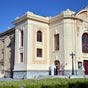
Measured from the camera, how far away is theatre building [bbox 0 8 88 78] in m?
31.9

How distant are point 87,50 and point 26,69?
10.2m

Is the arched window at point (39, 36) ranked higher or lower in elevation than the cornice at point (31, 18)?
lower

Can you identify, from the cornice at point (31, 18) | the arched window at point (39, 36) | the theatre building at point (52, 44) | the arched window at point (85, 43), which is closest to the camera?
the theatre building at point (52, 44)

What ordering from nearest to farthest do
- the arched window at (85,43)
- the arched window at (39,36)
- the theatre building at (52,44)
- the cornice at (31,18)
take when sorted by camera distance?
the theatre building at (52,44) → the cornice at (31,18) → the arched window at (85,43) → the arched window at (39,36)

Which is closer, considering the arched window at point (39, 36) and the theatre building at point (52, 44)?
the theatre building at point (52, 44)

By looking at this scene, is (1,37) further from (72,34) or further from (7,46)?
Result: (72,34)

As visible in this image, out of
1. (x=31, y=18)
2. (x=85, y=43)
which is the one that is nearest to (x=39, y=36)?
(x=31, y=18)


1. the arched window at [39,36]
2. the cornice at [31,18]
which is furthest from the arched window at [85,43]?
the arched window at [39,36]

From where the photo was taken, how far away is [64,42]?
105 ft

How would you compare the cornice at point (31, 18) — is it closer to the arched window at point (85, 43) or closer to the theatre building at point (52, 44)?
the theatre building at point (52, 44)

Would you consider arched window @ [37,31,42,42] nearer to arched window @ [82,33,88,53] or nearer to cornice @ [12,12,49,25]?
cornice @ [12,12,49,25]

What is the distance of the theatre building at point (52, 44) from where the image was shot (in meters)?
31.9

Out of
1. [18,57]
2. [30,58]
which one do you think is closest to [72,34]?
[30,58]

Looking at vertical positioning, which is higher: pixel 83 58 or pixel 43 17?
pixel 43 17
